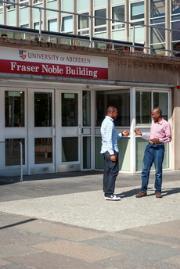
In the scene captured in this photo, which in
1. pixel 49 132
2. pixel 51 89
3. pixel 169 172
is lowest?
pixel 169 172

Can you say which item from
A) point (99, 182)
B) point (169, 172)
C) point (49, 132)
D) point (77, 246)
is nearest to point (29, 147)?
point (49, 132)

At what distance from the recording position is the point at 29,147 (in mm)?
16047

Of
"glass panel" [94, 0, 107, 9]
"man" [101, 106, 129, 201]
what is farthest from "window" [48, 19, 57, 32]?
"man" [101, 106, 129, 201]

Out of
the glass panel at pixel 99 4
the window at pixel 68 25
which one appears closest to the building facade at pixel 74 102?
the window at pixel 68 25

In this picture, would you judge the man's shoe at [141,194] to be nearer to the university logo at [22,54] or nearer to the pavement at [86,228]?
the pavement at [86,228]

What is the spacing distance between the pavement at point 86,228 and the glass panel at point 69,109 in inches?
144

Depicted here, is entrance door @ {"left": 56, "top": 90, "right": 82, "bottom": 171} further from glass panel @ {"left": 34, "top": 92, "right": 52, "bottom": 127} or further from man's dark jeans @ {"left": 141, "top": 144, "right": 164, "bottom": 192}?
man's dark jeans @ {"left": 141, "top": 144, "right": 164, "bottom": 192}

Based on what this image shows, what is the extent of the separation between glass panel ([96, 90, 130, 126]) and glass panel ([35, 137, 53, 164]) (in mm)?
1883

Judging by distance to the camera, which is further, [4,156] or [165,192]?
[4,156]

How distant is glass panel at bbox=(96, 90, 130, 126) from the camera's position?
56.5 ft

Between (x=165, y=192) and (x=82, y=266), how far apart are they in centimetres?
648

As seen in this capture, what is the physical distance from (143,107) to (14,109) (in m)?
3.92

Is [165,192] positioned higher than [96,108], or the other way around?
[96,108]

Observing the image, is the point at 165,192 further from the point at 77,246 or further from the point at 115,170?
the point at 77,246
